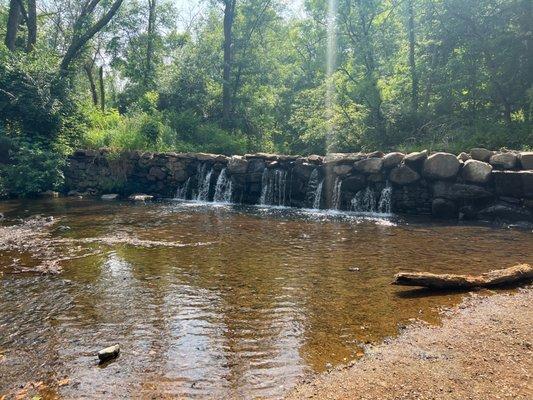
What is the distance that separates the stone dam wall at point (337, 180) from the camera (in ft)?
36.6

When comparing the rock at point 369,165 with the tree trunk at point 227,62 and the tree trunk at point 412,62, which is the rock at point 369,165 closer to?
the tree trunk at point 412,62

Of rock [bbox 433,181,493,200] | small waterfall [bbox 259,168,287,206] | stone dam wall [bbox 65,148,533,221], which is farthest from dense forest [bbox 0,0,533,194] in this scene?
small waterfall [bbox 259,168,287,206]

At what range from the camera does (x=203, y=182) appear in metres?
16.6

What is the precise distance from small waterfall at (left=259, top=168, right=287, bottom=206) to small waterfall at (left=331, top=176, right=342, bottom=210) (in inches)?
75.1

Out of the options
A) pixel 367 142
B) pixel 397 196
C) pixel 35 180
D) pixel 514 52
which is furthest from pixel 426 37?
pixel 35 180

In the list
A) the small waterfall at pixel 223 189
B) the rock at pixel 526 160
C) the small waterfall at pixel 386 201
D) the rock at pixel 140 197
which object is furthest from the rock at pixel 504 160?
the rock at pixel 140 197

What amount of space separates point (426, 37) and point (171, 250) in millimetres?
14688

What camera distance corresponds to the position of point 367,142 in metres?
18.2

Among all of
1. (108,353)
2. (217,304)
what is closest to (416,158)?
(217,304)

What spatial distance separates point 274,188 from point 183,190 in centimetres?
415

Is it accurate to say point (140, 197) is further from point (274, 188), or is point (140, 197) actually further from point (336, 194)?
point (336, 194)

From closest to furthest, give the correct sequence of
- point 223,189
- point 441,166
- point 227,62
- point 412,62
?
point 441,166
point 223,189
point 412,62
point 227,62

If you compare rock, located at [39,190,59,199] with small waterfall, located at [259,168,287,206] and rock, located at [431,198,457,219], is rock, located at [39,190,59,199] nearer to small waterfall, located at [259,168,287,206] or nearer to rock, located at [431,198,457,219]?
small waterfall, located at [259,168,287,206]

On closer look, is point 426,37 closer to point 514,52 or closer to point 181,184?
point 514,52
